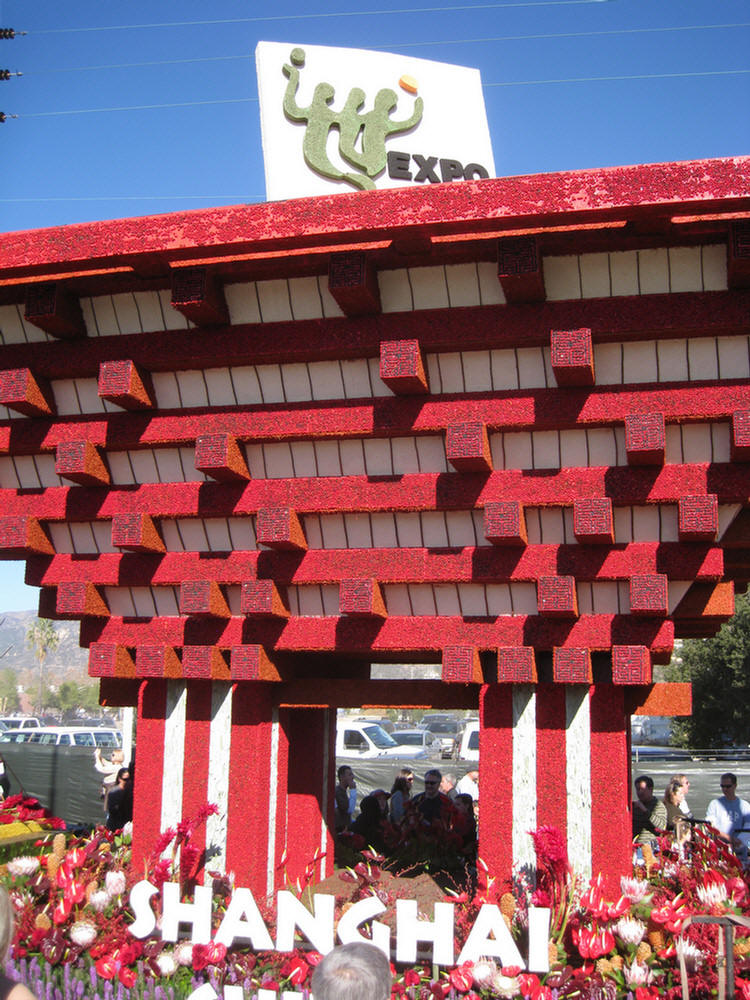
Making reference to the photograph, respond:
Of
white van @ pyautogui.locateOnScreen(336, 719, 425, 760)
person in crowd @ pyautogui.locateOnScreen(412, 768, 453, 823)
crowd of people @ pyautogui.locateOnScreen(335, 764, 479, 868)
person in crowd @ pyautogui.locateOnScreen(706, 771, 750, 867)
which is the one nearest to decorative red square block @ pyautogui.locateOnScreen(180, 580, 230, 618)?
crowd of people @ pyautogui.locateOnScreen(335, 764, 479, 868)

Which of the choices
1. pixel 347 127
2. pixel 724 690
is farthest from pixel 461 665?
pixel 724 690

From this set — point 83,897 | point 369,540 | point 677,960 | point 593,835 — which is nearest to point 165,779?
point 83,897

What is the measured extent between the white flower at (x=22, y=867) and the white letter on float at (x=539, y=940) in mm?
4174

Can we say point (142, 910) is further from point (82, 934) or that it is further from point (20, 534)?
point (20, 534)

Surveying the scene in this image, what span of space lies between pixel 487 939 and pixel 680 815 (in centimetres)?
624

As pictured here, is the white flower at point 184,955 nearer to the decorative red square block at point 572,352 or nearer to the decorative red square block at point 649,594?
the decorative red square block at point 649,594

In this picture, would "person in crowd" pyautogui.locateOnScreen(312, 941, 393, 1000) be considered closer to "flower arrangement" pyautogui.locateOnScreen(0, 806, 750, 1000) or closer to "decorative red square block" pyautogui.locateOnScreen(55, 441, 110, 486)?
"flower arrangement" pyautogui.locateOnScreen(0, 806, 750, 1000)

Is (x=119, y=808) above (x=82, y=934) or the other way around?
above

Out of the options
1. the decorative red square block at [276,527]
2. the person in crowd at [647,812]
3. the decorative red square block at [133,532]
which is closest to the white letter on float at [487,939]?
the decorative red square block at [276,527]

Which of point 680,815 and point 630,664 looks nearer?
point 630,664

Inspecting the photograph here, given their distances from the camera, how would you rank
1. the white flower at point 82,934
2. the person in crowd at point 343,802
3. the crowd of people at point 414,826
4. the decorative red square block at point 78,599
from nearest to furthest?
1. the white flower at point 82,934
2. the decorative red square block at point 78,599
3. the crowd of people at point 414,826
4. the person in crowd at point 343,802

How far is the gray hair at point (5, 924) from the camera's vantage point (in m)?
2.88

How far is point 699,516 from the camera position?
Result: 6898mm

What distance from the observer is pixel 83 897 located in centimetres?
760
